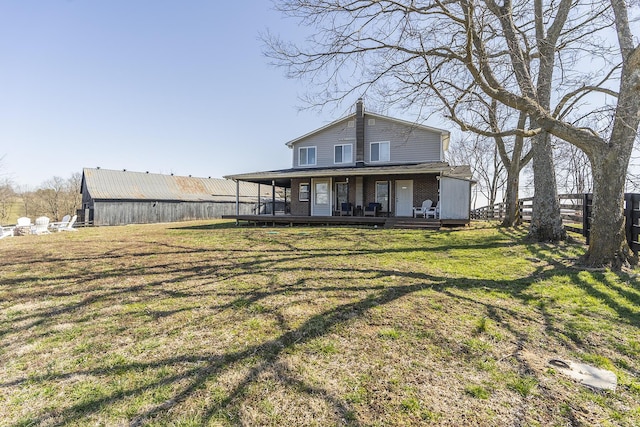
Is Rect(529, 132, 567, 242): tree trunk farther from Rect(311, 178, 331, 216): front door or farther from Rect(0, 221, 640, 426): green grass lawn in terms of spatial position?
Rect(311, 178, 331, 216): front door

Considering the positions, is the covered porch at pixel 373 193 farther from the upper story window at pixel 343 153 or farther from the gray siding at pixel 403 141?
the upper story window at pixel 343 153

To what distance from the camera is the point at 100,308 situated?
419 cm

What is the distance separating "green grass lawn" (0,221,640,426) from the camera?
2.19 metres

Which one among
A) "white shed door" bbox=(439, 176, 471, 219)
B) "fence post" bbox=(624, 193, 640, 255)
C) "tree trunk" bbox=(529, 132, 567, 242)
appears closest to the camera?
"fence post" bbox=(624, 193, 640, 255)

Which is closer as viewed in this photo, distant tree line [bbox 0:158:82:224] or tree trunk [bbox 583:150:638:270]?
tree trunk [bbox 583:150:638:270]

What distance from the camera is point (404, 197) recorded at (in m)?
16.7

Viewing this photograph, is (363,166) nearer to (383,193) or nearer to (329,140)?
(383,193)

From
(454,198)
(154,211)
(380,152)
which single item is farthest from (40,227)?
(454,198)

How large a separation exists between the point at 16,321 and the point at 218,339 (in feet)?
9.16

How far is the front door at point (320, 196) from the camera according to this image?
59.1 feet

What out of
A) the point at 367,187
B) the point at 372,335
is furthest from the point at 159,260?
the point at 367,187

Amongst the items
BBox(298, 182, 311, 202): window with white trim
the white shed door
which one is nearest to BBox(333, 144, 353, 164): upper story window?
BBox(298, 182, 311, 202): window with white trim

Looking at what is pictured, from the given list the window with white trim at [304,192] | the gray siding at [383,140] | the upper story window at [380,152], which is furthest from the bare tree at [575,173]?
the window with white trim at [304,192]

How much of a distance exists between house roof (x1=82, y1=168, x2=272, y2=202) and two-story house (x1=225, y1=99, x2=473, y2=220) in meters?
18.7
